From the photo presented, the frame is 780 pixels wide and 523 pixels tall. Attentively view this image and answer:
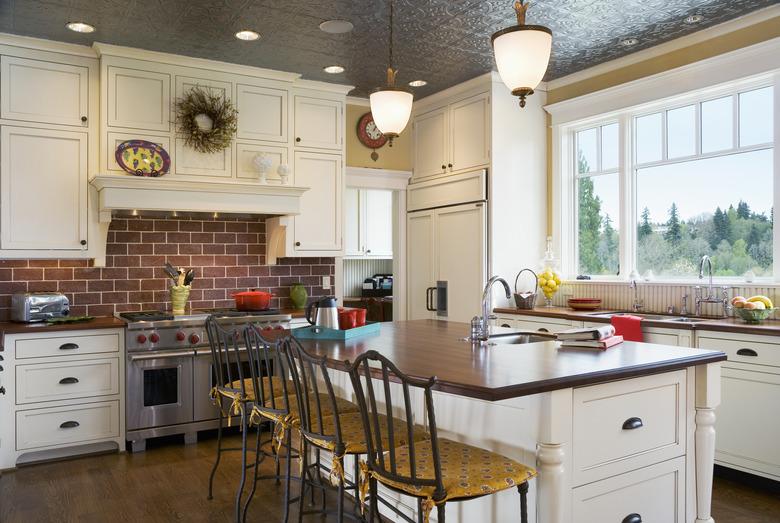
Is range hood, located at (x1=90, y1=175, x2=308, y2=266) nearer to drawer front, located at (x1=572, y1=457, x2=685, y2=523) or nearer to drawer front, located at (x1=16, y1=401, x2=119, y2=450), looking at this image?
drawer front, located at (x1=16, y1=401, x2=119, y2=450)

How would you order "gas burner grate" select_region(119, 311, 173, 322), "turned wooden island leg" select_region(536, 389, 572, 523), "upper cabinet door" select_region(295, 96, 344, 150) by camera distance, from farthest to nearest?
1. "upper cabinet door" select_region(295, 96, 344, 150)
2. "gas burner grate" select_region(119, 311, 173, 322)
3. "turned wooden island leg" select_region(536, 389, 572, 523)

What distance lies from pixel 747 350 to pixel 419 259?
10.3 ft

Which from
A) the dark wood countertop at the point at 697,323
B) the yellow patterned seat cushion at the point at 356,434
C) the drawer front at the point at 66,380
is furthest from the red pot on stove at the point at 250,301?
the yellow patterned seat cushion at the point at 356,434

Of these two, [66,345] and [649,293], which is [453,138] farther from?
[66,345]

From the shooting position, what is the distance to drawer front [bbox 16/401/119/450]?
4000 millimetres

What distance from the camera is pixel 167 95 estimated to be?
4645 mm

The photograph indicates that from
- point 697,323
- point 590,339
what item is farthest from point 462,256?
point 590,339

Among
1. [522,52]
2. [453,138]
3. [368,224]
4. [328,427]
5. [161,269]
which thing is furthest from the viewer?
[368,224]

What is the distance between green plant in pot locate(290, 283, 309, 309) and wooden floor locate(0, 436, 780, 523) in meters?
1.50

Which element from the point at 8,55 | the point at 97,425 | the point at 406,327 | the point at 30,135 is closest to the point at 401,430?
the point at 406,327

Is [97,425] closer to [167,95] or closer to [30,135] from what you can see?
[30,135]

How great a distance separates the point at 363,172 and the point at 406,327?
2.71 m

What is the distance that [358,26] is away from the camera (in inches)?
162

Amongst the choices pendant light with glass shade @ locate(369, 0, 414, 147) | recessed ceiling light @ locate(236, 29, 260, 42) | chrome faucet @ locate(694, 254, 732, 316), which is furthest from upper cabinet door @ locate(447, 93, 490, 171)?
pendant light with glass shade @ locate(369, 0, 414, 147)
